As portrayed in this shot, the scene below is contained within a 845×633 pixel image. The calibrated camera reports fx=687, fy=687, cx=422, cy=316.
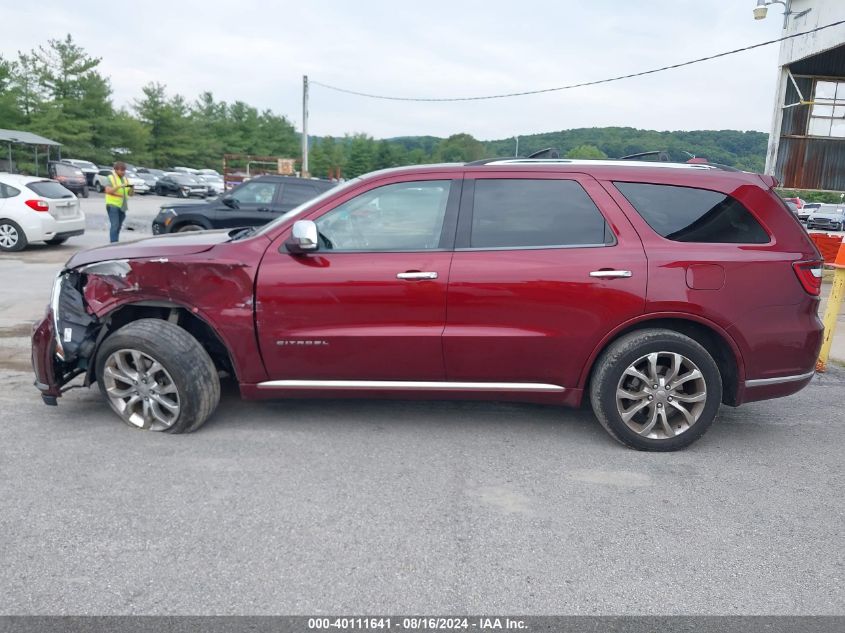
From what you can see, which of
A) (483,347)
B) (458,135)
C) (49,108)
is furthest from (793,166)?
(49,108)

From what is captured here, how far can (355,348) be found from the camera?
4.23 m

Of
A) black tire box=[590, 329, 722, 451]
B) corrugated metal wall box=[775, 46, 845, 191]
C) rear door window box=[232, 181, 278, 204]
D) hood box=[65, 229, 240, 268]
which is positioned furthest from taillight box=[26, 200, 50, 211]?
corrugated metal wall box=[775, 46, 845, 191]

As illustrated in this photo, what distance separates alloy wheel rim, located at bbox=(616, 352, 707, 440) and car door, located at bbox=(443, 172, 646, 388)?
0.30 metres

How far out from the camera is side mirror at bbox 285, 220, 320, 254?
409cm

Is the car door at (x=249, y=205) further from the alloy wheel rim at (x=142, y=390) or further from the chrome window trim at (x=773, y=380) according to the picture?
the chrome window trim at (x=773, y=380)

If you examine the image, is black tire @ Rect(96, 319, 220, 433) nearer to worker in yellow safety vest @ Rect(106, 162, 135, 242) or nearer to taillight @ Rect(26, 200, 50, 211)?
worker in yellow safety vest @ Rect(106, 162, 135, 242)

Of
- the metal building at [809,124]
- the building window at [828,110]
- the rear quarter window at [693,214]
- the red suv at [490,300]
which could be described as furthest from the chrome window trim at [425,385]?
the building window at [828,110]

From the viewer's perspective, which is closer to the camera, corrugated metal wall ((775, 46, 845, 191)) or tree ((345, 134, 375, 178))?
corrugated metal wall ((775, 46, 845, 191))

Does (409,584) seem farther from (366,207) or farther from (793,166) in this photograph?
(793,166)

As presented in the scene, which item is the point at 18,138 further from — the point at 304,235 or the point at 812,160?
the point at 304,235

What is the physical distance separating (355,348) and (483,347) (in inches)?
30.9

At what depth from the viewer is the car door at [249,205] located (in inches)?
487

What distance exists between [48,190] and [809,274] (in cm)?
1357

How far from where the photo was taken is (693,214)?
4.29 metres
